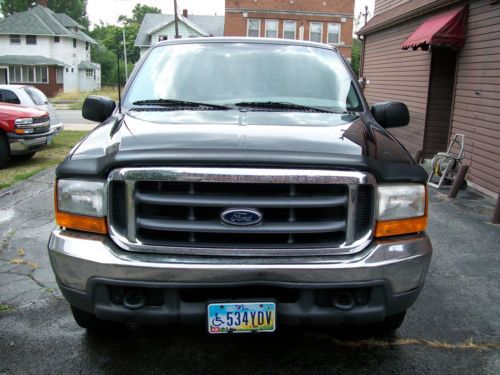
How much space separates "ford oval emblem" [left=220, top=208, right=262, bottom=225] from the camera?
248cm

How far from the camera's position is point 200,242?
2535 millimetres

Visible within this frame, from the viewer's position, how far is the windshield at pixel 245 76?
12.0 ft

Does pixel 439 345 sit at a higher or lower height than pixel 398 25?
lower

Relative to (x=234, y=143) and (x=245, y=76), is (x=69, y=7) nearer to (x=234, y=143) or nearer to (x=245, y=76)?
(x=245, y=76)

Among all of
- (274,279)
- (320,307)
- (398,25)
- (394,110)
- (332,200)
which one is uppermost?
(398,25)

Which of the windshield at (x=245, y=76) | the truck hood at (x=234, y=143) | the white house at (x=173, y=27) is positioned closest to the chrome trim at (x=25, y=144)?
the windshield at (x=245, y=76)

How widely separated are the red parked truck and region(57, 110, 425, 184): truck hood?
25.0 feet

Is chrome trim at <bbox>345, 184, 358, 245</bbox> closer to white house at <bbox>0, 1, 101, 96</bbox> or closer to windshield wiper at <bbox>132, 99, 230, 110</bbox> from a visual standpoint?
windshield wiper at <bbox>132, 99, 230, 110</bbox>

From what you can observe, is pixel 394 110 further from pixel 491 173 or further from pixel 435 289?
pixel 491 173

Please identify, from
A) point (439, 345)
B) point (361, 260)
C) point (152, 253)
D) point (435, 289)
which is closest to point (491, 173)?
point (435, 289)

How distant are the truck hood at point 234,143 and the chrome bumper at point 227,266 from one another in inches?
15.0

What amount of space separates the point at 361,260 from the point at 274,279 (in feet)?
1.43

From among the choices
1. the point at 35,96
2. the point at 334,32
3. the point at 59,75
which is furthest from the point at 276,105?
the point at 59,75

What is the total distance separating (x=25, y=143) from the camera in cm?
1009
